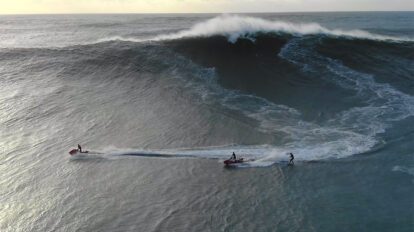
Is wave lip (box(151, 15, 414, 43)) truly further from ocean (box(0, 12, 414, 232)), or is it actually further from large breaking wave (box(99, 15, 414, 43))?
ocean (box(0, 12, 414, 232))

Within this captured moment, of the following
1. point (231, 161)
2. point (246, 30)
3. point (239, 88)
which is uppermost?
point (246, 30)

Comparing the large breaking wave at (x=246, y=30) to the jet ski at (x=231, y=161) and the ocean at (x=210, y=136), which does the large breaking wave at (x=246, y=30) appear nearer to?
the ocean at (x=210, y=136)

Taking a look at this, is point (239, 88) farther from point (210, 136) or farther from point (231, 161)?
point (231, 161)

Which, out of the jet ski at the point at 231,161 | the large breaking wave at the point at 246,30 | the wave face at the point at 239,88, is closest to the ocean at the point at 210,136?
the wave face at the point at 239,88

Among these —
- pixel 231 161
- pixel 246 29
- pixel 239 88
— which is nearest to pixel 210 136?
pixel 231 161

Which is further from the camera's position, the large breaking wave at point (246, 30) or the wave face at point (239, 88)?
→ the large breaking wave at point (246, 30)

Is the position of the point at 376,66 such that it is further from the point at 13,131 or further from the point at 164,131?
the point at 13,131
